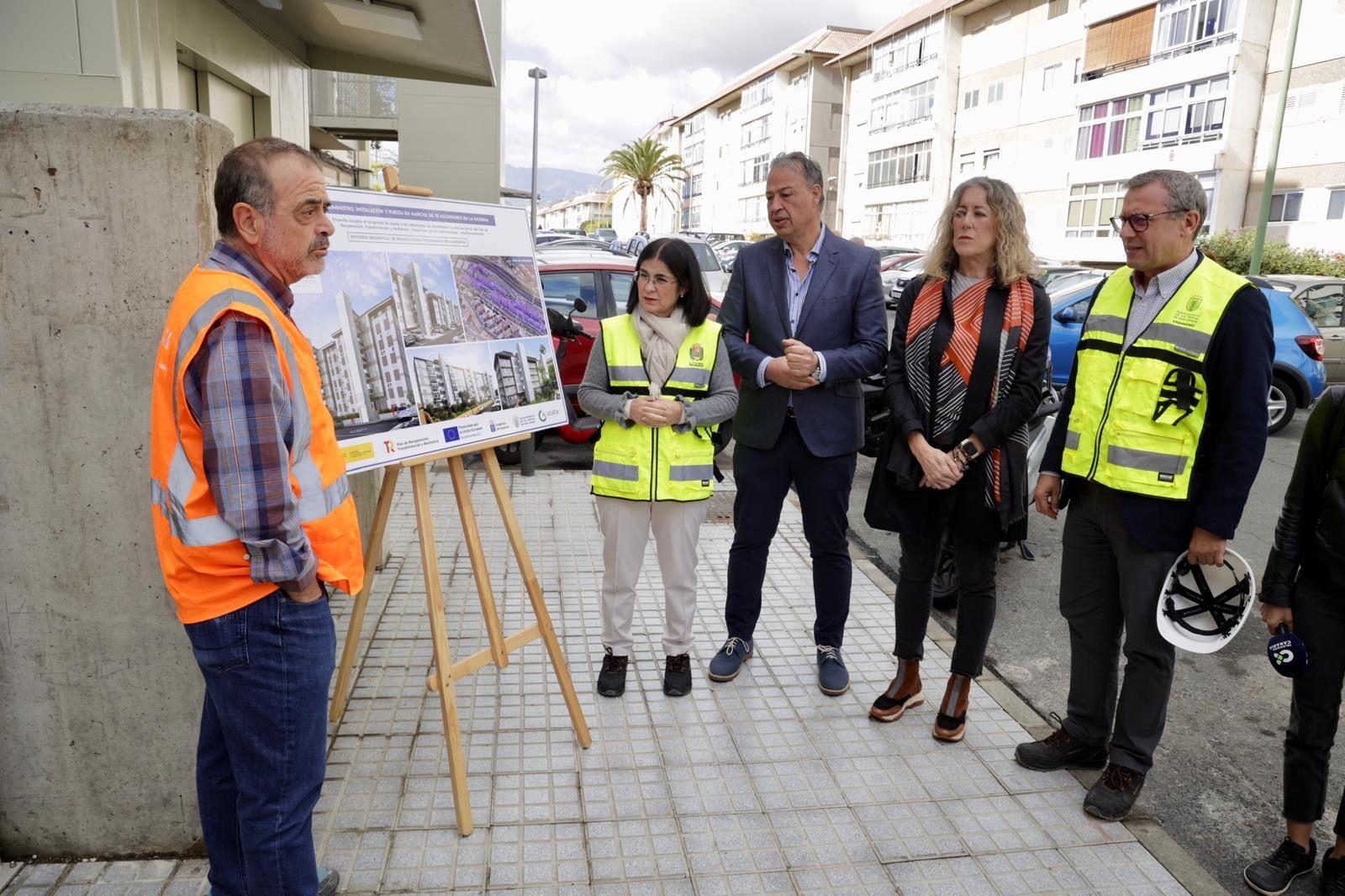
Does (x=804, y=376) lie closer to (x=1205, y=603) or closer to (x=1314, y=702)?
(x=1205, y=603)

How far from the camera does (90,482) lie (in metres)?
2.49

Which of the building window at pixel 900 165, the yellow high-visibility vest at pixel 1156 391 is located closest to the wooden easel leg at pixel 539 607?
the yellow high-visibility vest at pixel 1156 391

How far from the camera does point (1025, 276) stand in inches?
134

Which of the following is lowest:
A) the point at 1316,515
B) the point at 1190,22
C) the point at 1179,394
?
the point at 1316,515

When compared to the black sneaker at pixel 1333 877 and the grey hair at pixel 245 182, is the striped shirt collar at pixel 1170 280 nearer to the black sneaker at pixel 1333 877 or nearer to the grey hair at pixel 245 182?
the black sneaker at pixel 1333 877

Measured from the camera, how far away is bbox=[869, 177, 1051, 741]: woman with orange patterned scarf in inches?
134

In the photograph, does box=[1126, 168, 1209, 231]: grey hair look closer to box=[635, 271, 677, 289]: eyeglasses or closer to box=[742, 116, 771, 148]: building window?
box=[635, 271, 677, 289]: eyeglasses

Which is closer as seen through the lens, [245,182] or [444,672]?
[245,182]

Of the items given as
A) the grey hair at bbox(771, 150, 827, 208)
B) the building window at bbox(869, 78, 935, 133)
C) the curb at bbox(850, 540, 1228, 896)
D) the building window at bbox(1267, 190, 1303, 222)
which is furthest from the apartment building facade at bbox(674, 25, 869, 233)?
the grey hair at bbox(771, 150, 827, 208)

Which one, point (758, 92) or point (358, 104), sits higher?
point (758, 92)

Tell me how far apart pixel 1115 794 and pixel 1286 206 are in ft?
94.1

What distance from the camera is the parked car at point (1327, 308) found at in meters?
12.2

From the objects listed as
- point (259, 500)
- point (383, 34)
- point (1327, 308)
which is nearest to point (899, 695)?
point (259, 500)

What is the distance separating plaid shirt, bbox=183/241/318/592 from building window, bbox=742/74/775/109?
6240 cm
